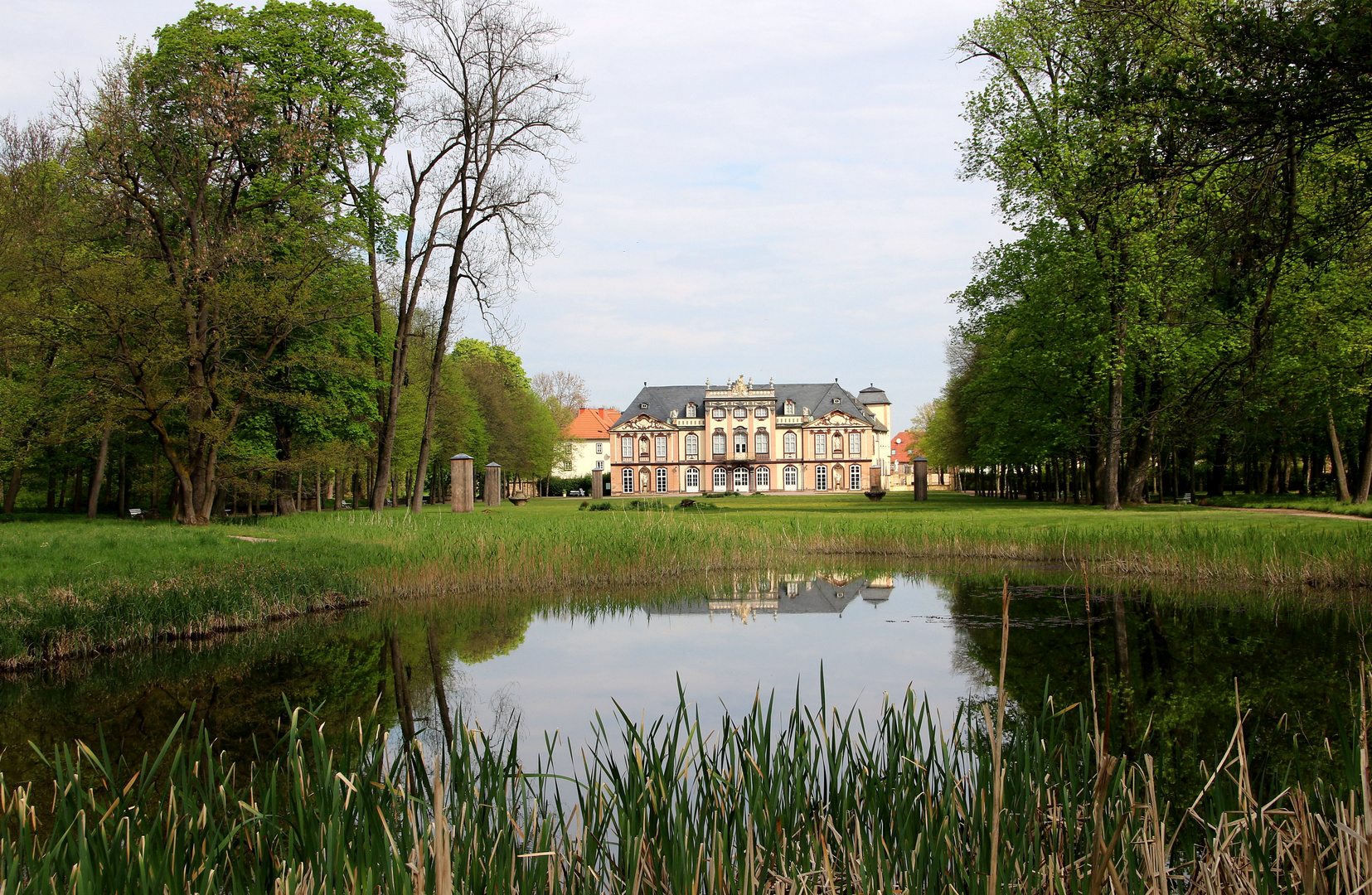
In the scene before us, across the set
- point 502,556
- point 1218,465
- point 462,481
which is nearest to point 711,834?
point 502,556

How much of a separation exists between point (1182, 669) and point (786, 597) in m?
5.31

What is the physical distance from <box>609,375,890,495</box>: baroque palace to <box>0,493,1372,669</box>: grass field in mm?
46417

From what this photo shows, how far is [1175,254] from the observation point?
900 centimetres

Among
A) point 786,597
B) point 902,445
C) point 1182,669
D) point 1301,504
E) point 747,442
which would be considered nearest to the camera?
point 1182,669

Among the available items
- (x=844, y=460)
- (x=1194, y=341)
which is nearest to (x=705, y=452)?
(x=844, y=460)

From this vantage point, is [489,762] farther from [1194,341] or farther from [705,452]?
[705,452]

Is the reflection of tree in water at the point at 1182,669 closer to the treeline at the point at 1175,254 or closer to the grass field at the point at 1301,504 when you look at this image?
the treeline at the point at 1175,254

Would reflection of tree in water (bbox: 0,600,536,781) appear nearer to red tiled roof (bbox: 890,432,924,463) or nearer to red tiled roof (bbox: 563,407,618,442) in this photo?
red tiled roof (bbox: 563,407,618,442)

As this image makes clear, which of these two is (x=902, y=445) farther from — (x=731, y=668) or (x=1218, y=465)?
(x=731, y=668)

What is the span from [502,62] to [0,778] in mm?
19241

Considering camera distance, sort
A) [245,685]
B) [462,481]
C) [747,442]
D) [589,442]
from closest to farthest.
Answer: [245,685], [462,481], [747,442], [589,442]

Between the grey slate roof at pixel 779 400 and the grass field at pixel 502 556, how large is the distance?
4796cm

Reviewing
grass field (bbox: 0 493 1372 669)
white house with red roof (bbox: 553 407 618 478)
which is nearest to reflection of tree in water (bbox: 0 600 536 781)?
grass field (bbox: 0 493 1372 669)

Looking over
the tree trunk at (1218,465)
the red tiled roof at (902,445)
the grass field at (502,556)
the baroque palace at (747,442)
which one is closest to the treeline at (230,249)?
the grass field at (502,556)
